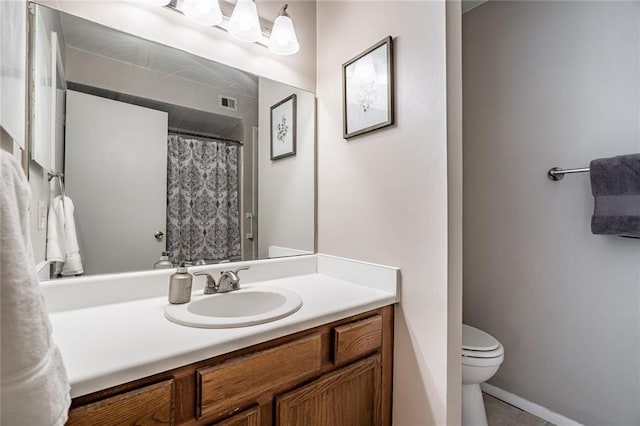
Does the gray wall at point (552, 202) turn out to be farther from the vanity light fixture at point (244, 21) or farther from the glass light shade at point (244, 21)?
the glass light shade at point (244, 21)

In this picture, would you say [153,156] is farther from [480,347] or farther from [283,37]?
[480,347]

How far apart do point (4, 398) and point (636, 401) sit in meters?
2.21

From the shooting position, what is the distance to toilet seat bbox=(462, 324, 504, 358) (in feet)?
4.66

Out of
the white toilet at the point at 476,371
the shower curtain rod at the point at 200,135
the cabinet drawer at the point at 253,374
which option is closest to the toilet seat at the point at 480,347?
the white toilet at the point at 476,371

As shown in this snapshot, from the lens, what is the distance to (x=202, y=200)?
1372mm

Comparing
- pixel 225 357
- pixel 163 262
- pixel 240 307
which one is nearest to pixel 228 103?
pixel 163 262

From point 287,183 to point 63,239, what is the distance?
3.14 ft

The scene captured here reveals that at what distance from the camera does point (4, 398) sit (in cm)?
40

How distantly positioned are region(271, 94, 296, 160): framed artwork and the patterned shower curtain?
0.22 m

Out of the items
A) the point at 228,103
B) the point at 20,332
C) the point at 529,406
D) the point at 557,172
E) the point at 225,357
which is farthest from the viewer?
the point at 529,406

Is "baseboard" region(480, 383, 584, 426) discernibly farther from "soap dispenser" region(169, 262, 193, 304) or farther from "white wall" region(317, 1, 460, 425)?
"soap dispenser" region(169, 262, 193, 304)

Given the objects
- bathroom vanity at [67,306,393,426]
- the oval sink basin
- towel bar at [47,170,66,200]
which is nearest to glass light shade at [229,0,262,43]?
towel bar at [47,170,66,200]

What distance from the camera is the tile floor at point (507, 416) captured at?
1.62 m

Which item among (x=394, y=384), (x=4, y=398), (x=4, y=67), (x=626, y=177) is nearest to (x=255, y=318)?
(x=4, y=398)
